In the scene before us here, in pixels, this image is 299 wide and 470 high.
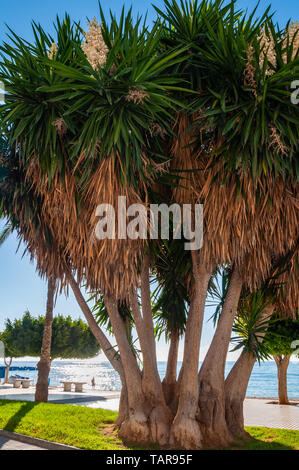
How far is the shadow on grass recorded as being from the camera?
8.69m

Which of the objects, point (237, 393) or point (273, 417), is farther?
point (273, 417)

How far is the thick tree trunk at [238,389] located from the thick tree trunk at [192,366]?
98 cm

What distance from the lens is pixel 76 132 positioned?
7219mm

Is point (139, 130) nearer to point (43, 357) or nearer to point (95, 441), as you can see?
point (95, 441)

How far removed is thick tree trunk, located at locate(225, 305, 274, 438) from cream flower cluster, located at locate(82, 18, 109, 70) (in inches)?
209

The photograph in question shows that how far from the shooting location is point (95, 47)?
651 centimetres

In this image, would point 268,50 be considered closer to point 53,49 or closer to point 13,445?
point 53,49

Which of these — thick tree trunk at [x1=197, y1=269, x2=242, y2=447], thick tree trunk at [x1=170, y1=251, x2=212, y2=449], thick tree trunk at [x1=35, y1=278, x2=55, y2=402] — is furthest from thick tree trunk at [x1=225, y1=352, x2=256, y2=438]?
thick tree trunk at [x1=35, y1=278, x2=55, y2=402]

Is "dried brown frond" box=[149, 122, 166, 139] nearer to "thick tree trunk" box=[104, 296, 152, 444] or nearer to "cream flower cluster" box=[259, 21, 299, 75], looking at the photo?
"cream flower cluster" box=[259, 21, 299, 75]

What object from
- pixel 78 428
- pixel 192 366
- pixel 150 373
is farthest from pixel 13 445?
pixel 192 366

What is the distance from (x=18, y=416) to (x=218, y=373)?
4.48 metres

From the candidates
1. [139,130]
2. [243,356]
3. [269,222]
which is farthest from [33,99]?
[243,356]

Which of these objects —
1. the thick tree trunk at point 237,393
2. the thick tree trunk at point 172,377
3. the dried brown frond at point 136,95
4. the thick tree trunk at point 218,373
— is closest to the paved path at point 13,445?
the thick tree trunk at point 172,377

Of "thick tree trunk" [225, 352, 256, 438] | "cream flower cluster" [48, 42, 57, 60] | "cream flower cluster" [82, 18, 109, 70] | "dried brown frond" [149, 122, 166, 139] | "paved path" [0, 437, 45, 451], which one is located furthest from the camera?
"thick tree trunk" [225, 352, 256, 438]
